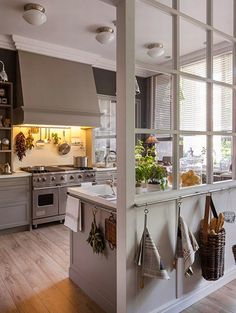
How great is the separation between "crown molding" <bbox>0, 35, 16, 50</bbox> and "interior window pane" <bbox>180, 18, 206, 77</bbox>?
2.57 metres

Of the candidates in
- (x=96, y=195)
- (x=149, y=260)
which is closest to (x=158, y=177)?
(x=96, y=195)

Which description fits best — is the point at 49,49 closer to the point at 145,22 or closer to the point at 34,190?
the point at 145,22

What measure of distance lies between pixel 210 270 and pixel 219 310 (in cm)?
33

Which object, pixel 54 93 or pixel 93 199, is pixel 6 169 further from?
pixel 93 199

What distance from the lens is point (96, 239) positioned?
208 centimetres

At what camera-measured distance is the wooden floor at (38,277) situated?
2.14 meters

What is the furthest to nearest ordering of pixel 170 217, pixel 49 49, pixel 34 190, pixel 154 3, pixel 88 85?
pixel 88 85, pixel 49 49, pixel 34 190, pixel 170 217, pixel 154 3

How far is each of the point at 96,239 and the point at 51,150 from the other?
299cm

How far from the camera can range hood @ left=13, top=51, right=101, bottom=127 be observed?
158 inches

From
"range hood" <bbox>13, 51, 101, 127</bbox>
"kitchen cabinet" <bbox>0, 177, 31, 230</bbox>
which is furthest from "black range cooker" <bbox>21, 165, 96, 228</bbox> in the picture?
"range hood" <bbox>13, 51, 101, 127</bbox>

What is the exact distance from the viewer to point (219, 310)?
2080 mm

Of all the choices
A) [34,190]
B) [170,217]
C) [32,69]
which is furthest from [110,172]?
[170,217]

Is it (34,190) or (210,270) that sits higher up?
(34,190)

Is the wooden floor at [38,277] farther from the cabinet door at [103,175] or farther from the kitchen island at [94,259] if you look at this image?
the cabinet door at [103,175]
